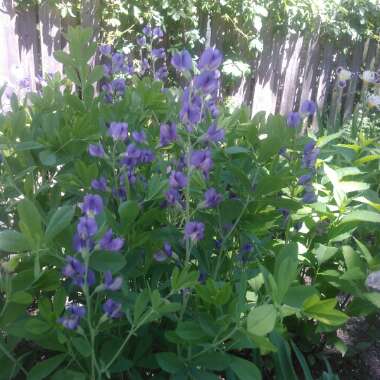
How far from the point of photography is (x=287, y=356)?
1.31 m

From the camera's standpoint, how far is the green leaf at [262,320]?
827 millimetres

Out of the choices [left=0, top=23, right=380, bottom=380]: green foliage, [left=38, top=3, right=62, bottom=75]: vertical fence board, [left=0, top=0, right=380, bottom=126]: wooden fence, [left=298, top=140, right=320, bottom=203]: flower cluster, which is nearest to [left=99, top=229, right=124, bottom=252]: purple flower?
[left=0, top=23, right=380, bottom=380]: green foliage

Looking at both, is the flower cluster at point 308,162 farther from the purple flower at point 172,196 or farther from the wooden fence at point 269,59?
the wooden fence at point 269,59

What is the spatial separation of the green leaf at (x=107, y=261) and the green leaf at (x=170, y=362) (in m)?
0.24

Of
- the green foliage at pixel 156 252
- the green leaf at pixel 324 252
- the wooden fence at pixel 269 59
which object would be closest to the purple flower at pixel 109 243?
the green foliage at pixel 156 252

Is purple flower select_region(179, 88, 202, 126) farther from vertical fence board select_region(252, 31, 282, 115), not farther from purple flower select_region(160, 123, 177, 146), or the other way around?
vertical fence board select_region(252, 31, 282, 115)

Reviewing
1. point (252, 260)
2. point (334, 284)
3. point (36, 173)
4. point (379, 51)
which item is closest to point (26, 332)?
point (36, 173)

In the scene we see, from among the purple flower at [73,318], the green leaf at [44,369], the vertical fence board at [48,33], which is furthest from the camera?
the vertical fence board at [48,33]

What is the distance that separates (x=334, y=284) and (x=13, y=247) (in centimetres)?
93

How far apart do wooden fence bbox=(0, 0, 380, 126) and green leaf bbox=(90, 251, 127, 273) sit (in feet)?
8.79

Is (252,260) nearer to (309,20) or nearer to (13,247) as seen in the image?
(13,247)

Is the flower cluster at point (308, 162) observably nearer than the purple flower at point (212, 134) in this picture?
No

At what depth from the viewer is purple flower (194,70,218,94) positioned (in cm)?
103

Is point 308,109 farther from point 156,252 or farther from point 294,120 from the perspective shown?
point 156,252
